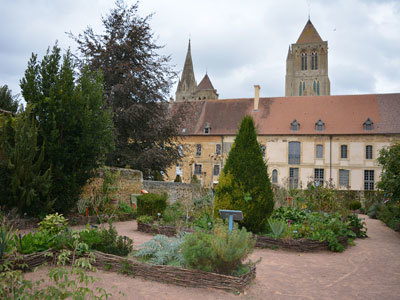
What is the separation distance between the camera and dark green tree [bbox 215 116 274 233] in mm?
8469

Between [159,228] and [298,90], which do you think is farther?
[298,90]

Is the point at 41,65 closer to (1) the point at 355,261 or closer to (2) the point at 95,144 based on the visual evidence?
(2) the point at 95,144

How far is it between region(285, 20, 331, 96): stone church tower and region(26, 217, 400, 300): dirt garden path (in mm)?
56826

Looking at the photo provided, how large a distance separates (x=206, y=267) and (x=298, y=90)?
62184mm

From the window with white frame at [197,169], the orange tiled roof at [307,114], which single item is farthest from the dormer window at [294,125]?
the window with white frame at [197,169]

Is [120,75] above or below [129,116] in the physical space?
above

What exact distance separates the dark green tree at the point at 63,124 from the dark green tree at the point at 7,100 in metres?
6.89

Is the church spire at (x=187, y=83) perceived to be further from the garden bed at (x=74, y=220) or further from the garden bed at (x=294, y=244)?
the garden bed at (x=294, y=244)

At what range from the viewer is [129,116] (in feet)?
59.5

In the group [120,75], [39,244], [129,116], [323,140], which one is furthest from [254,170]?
[323,140]

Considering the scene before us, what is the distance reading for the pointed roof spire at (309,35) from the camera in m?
63.1

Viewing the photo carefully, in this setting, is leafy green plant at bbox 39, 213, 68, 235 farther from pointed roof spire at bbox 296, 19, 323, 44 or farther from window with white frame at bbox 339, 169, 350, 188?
pointed roof spire at bbox 296, 19, 323, 44

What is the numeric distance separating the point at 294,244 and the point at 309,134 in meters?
28.1

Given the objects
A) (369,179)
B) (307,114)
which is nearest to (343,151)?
(369,179)
